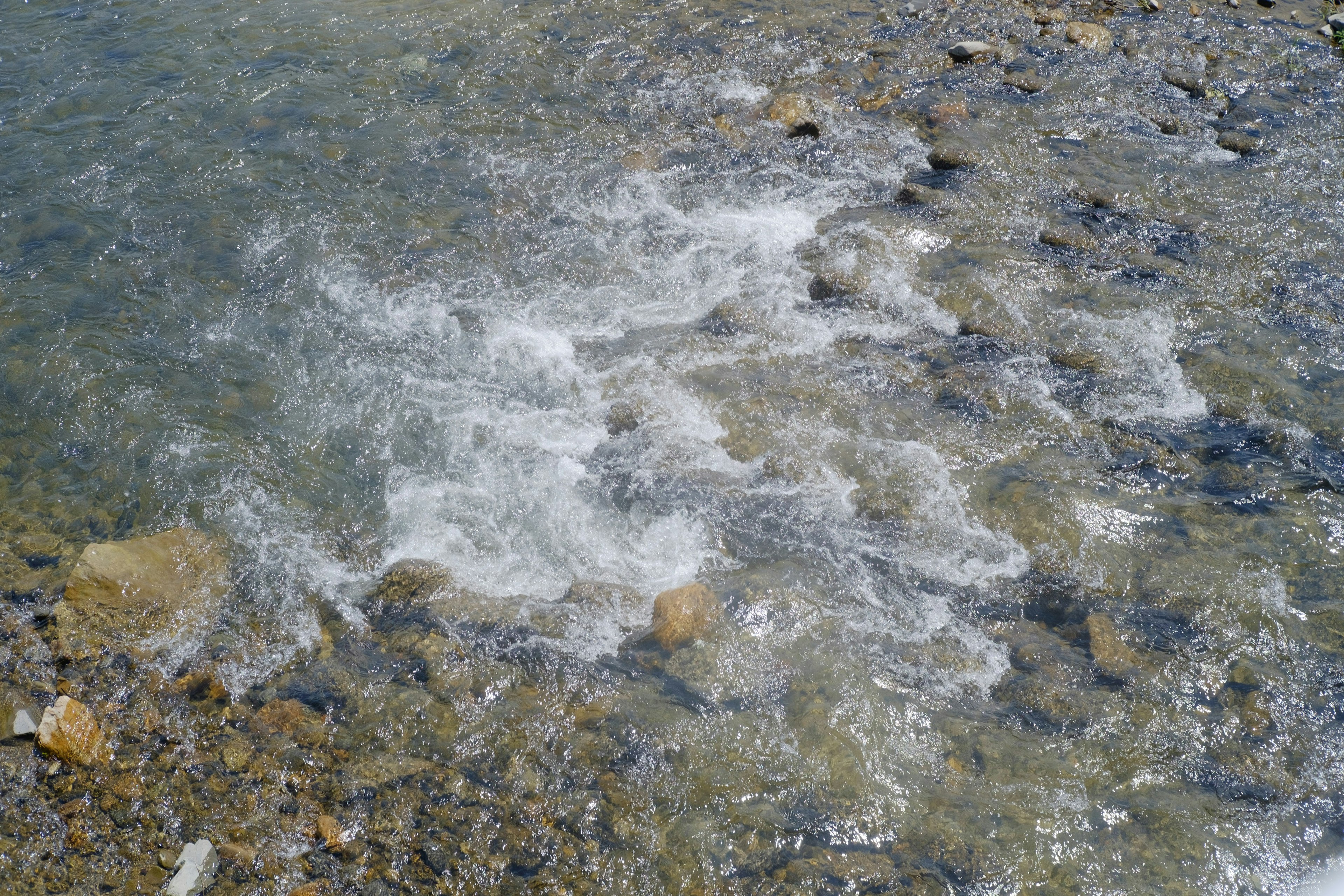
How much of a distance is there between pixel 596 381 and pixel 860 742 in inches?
125

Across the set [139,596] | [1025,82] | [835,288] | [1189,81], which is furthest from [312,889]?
[1189,81]

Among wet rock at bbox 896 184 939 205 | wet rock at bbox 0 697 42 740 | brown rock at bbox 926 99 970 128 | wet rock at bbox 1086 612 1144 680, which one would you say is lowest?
wet rock at bbox 1086 612 1144 680

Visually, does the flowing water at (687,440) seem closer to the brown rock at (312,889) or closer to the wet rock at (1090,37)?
the brown rock at (312,889)

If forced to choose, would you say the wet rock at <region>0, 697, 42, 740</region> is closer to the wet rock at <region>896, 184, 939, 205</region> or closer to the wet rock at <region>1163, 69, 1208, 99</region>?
the wet rock at <region>896, 184, 939, 205</region>

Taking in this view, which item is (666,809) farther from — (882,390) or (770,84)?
(770,84)

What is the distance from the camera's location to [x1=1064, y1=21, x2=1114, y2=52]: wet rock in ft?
31.8

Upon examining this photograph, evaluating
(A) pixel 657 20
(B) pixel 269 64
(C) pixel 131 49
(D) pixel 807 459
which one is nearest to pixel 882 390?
(D) pixel 807 459

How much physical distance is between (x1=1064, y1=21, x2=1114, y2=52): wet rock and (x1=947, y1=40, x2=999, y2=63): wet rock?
984 mm

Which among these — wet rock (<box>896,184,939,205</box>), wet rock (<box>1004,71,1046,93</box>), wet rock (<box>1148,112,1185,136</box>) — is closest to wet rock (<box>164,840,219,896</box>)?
wet rock (<box>896,184,939,205</box>)

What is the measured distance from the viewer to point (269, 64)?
9031 millimetres

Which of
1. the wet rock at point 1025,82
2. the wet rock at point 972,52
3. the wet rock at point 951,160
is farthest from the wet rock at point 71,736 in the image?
the wet rock at point 972,52

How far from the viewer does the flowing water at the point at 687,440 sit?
4.00 meters

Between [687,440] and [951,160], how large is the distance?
434 cm

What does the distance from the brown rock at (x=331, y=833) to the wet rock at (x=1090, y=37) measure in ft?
34.7
